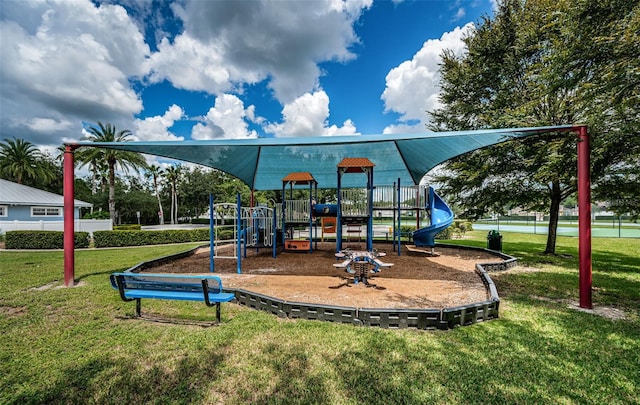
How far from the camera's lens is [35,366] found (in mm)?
3094

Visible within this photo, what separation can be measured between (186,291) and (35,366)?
1.65 m

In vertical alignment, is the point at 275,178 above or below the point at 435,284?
above

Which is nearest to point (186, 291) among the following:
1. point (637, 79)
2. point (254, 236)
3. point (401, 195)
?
point (254, 236)

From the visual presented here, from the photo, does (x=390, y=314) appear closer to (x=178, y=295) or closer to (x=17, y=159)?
(x=178, y=295)

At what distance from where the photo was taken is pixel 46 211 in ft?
86.2

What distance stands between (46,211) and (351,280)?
106 feet

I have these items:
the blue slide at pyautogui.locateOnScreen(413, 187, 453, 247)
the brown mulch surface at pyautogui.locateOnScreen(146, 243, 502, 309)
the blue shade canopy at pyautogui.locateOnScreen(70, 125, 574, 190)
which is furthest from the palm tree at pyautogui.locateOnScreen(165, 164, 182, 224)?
the blue slide at pyautogui.locateOnScreen(413, 187, 453, 247)

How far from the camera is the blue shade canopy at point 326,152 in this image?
6473 millimetres

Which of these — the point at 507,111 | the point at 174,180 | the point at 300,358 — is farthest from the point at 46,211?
the point at 507,111

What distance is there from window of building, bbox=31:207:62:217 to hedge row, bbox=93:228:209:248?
16.7 metres

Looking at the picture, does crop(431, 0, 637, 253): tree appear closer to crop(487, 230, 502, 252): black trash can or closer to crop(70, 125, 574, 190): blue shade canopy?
crop(487, 230, 502, 252): black trash can

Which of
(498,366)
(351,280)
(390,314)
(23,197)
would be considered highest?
(23,197)

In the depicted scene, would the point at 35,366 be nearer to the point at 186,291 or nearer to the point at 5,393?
the point at 5,393

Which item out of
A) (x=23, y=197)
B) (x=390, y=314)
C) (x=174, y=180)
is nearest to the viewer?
(x=390, y=314)
